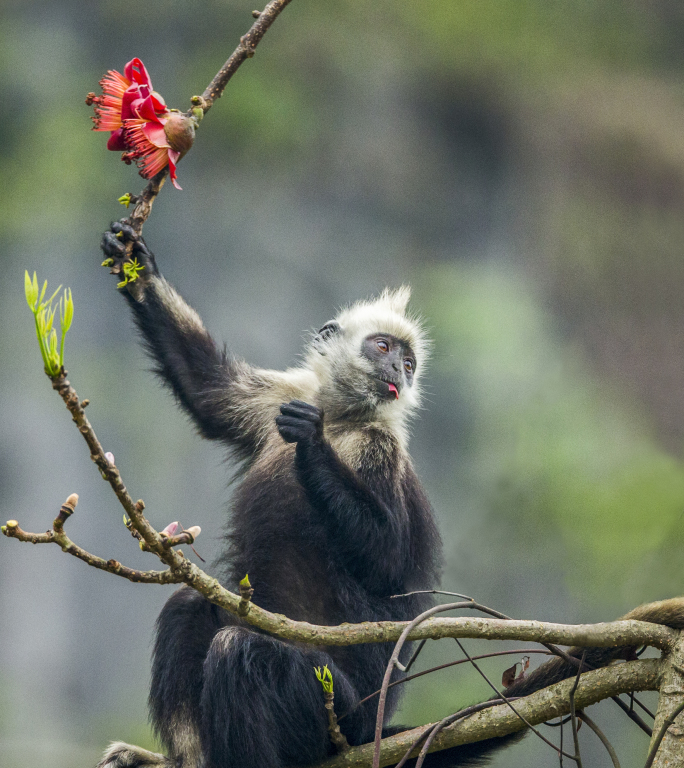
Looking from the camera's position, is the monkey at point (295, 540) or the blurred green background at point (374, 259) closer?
the monkey at point (295, 540)

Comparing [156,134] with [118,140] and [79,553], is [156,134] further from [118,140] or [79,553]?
[79,553]

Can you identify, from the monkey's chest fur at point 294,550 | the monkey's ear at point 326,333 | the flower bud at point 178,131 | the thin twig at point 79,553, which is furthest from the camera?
the monkey's ear at point 326,333

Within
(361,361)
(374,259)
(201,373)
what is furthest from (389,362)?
(374,259)

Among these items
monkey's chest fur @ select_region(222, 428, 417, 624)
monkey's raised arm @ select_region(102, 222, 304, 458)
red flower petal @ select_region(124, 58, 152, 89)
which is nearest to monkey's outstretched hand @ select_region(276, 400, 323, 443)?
monkey's chest fur @ select_region(222, 428, 417, 624)

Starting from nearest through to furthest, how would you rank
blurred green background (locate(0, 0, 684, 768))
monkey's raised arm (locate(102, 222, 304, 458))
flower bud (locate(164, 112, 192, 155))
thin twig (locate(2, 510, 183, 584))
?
thin twig (locate(2, 510, 183, 584)) → flower bud (locate(164, 112, 192, 155)) → monkey's raised arm (locate(102, 222, 304, 458)) → blurred green background (locate(0, 0, 684, 768))

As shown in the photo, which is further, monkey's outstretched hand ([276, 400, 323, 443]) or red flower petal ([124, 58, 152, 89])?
monkey's outstretched hand ([276, 400, 323, 443])

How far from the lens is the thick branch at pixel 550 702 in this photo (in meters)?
2.29

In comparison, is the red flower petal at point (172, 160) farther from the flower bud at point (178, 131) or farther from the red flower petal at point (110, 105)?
the red flower petal at point (110, 105)

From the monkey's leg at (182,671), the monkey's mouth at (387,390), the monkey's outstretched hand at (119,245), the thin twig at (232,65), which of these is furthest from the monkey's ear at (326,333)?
the thin twig at (232,65)

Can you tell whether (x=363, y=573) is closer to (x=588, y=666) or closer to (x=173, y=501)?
(x=588, y=666)

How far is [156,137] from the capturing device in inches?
88.0

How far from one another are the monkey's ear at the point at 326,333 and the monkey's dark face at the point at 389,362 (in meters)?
0.22

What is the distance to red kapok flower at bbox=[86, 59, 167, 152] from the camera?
89.4 inches

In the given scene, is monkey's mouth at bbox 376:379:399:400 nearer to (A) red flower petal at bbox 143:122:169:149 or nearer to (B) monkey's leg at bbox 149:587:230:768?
(B) monkey's leg at bbox 149:587:230:768
